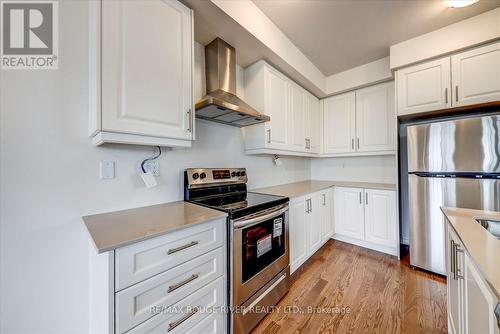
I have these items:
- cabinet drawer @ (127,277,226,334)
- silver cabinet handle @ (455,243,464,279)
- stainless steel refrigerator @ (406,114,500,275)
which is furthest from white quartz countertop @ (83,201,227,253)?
stainless steel refrigerator @ (406,114,500,275)

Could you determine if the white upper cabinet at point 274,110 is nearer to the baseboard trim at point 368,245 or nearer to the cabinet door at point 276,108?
the cabinet door at point 276,108

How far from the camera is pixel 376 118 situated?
274cm

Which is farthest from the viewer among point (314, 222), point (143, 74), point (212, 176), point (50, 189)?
point (314, 222)

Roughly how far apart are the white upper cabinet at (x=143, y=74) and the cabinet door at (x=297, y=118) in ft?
4.88

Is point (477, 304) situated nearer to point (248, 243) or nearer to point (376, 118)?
point (248, 243)

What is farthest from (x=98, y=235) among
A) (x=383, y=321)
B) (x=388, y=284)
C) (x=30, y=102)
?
(x=388, y=284)

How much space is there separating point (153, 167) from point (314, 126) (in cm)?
251

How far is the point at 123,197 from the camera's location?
1.33 metres

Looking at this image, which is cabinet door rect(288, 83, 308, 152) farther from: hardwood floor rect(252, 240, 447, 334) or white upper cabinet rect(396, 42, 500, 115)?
hardwood floor rect(252, 240, 447, 334)

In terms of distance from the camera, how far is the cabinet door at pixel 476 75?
5.73ft

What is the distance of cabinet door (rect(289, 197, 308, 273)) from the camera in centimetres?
197

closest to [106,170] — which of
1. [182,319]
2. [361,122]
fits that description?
[182,319]

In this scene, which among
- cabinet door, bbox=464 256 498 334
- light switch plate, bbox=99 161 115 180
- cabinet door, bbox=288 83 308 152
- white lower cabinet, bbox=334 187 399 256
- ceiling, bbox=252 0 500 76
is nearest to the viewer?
cabinet door, bbox=464 256 498 334

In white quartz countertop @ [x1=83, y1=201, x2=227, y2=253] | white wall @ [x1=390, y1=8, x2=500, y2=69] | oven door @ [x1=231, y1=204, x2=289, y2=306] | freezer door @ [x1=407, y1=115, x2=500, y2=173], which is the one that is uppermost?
white wall @ [x1=390, y1=8, x2=500, y2=69]
